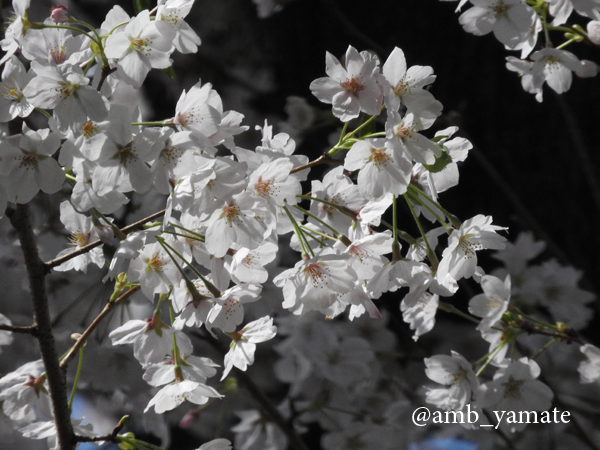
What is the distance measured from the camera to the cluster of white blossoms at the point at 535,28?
948 millimetres

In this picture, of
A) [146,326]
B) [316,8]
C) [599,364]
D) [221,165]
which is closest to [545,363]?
[599,364]

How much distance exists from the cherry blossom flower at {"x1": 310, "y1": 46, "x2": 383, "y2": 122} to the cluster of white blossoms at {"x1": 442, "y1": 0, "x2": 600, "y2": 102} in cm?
36

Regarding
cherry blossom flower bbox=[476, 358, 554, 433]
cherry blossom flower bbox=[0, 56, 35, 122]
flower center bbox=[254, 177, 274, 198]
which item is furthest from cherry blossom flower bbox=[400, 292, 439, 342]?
cherry blossom flower bbox=[0, 56, 35, 122]

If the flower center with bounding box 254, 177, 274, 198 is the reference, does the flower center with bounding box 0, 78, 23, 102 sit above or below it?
above

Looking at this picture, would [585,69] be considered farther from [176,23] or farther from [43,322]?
[43,322]

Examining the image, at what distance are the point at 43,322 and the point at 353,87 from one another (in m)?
0.44

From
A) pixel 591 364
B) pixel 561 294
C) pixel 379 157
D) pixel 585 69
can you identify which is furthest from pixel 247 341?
pixel 561 294

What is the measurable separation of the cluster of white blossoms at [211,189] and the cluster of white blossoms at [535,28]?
2cm

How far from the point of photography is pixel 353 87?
663mm

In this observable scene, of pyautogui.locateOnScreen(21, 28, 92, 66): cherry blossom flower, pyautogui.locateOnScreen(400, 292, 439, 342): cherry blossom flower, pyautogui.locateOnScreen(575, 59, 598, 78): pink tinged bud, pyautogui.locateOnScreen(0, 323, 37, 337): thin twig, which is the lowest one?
pyautogui.locateOnScreen(400, 292, 439, 342): cherry blossom flower

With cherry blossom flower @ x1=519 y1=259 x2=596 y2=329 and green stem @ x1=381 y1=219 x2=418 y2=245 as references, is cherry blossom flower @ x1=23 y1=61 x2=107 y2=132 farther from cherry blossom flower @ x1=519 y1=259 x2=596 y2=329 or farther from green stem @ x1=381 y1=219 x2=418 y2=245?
cherry blossom flower @ x1=519 y1=259 x2=596 y2=329

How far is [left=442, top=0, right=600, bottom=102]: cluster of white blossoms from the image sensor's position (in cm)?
95

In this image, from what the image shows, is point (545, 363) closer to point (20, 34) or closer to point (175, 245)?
point (175, 245)

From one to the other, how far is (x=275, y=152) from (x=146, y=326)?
292mm
